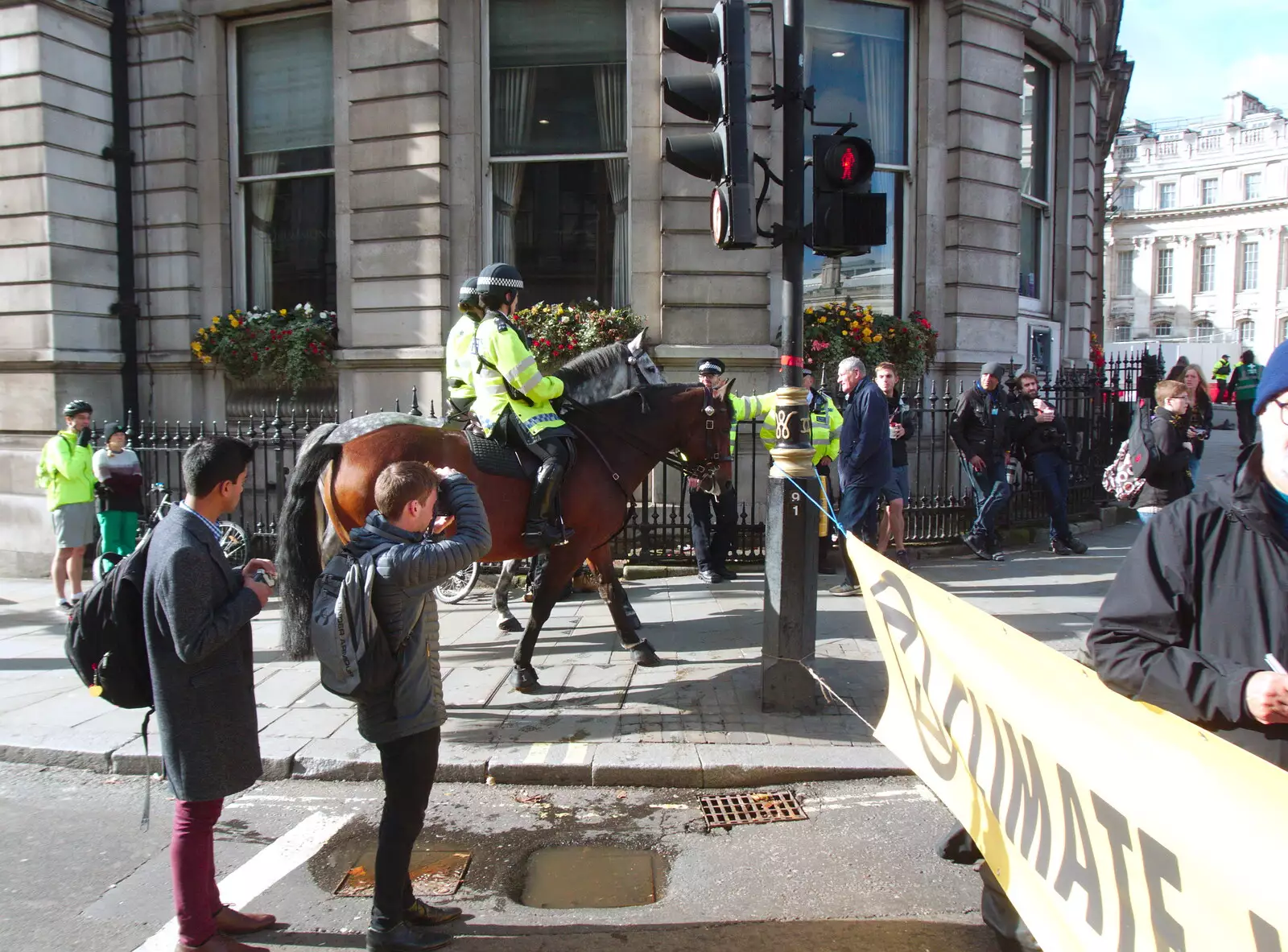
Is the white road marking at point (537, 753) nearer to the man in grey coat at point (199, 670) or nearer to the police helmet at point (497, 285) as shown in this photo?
the man in grey coat at point (199, 670)

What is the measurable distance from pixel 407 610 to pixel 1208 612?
2.39 metres

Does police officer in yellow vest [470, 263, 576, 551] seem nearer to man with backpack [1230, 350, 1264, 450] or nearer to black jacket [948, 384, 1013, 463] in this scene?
black jacket [948, 384, 1013, 463]

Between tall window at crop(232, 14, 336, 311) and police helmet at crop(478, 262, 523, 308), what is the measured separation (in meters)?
6.75

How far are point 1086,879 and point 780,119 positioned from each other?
10.1m

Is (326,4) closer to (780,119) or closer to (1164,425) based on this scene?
(780,119)

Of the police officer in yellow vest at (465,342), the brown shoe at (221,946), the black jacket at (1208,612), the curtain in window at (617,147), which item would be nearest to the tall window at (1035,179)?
the curtain in window at (617,147)

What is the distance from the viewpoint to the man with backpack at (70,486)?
901cm

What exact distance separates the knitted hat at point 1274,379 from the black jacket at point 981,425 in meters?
7.88

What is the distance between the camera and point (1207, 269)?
73125 mm

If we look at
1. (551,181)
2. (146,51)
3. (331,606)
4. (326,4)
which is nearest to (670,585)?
(551,181)

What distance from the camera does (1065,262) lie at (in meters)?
14.6

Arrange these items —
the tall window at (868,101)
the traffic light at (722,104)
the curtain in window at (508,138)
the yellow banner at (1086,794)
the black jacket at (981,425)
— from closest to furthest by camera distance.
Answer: the yellow banner at (1086,794) < the traffic light at (722,104) < the black jacket at (981,425) < the curtain in window at (508,138) < the tall window at (868,101)

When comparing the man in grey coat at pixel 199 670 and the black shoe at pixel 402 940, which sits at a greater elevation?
the man in grey coat at pixel 199 670

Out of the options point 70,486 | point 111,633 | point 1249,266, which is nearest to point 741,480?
point 70,486
